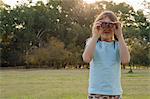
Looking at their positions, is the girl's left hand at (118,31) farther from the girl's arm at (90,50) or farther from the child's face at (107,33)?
the girl's arm at (90,50)

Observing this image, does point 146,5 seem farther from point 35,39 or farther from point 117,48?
point 117,48

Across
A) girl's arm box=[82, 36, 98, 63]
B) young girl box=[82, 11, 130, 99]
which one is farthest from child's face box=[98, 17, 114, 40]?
girl's arm box=[82, 36, 98, 63]

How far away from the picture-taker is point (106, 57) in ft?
11.1

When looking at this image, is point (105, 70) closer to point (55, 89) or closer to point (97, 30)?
point (97, 30)

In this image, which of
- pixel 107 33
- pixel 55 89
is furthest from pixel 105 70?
pixel 55 89

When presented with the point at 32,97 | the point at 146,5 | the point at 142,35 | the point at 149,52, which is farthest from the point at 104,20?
the point at 142,35

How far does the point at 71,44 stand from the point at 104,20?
45.0 metres

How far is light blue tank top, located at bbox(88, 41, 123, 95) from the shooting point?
3342 millimetres

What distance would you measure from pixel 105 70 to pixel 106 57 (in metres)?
0.10

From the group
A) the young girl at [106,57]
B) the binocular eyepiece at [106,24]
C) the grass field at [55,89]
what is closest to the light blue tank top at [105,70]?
the young girl at [106,57]

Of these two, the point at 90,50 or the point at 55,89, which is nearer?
the point at 90,50

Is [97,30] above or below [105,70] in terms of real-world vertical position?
above

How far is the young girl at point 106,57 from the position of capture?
3.34m

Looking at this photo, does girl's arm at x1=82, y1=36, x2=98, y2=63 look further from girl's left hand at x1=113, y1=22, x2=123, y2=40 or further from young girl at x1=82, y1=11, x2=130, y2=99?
girl's left hand at x1=113, y1=22, x2=123, y2=40
